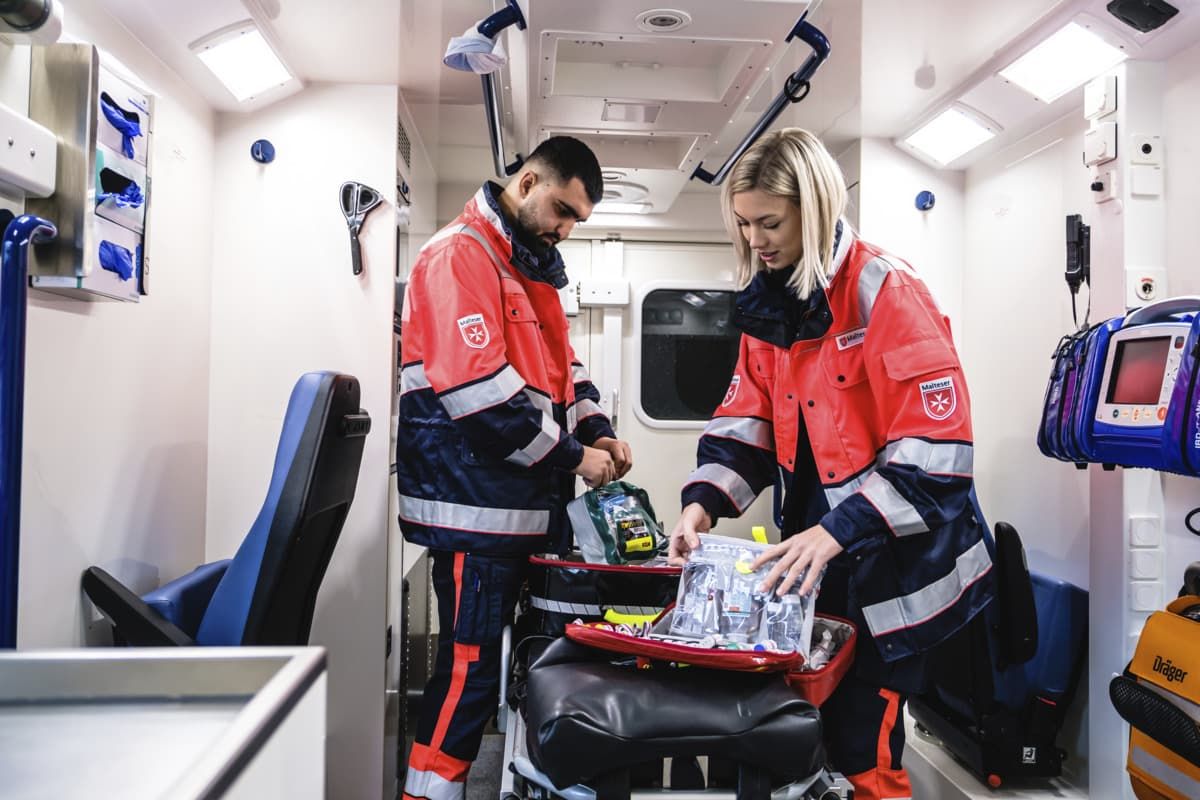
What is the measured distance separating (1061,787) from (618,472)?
5.94 feet

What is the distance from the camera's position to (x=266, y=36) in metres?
2.29

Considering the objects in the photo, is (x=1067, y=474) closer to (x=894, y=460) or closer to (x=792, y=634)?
(x=894, y=460)

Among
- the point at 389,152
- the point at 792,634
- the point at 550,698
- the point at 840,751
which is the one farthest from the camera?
the point at 389,152

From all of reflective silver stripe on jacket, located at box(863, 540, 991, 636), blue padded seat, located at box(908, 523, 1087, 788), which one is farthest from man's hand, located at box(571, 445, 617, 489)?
blue padded seat, located at box(908, 523, 1087, 788)

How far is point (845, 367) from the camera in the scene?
67.9 inches

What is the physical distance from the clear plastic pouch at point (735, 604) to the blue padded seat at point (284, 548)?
0.87 metres

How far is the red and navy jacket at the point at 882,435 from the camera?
1.55 meters

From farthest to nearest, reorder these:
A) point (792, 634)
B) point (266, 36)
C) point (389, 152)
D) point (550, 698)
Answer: point (389, 152) → point (266, 36) → point (792, 634) → point (550, 698)

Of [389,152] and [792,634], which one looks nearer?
[792,634]

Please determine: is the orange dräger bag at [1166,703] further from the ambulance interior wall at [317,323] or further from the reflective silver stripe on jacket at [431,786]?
the ambulance interior wall at [317,323]

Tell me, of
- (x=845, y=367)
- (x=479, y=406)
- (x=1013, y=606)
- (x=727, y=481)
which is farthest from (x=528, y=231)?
(x=1013, y=606)

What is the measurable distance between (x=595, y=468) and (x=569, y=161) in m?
0.94

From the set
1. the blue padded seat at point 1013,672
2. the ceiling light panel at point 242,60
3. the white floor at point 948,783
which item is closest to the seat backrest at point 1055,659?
the blue padded seat at point 1013,672

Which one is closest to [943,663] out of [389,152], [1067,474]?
[1067,474]
